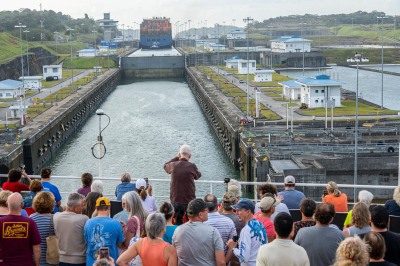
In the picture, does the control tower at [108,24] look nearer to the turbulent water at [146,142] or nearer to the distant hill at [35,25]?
the distant hill at [35,25]

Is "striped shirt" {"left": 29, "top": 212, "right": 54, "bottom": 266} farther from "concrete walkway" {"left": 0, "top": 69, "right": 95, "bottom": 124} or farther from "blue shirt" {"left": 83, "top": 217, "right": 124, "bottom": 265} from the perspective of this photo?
"concrete walkway" {"left": 0, "top": 69, "right": 95, "bottom": 124}

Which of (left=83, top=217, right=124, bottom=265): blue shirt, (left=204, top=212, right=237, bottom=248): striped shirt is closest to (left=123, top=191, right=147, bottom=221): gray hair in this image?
(left=83, top=217, right=124, bottom=265): blue shirt

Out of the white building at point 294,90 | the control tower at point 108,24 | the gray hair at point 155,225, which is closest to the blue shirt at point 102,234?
the gray hair at point 155,225

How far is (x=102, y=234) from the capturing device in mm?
5930

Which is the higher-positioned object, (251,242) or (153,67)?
(251,242)

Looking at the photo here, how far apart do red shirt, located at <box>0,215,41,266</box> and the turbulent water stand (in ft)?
39.7

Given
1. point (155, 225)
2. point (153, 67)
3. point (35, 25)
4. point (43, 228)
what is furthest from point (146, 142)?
point (35, 25)

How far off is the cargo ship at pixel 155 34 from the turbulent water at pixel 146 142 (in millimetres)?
72198

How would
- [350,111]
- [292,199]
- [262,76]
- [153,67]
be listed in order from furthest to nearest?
1. [153,67]
2. [262,76]
3. [350,111]
4. [292,199]

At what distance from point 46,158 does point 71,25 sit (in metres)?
142

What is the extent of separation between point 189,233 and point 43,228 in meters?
1.38

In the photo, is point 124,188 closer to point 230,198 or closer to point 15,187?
point 15,187

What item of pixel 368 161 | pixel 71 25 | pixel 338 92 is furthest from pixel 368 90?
pixel 71 25

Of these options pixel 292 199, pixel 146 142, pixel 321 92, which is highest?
pixel 292 199
